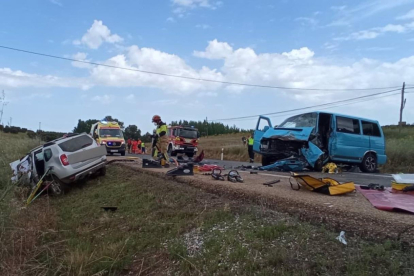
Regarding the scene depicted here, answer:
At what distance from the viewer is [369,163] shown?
12836 millimetres

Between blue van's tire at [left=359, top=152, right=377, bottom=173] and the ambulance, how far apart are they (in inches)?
663

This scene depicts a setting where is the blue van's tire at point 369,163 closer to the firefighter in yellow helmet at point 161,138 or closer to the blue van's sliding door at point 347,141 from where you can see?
the blue van's sliding door at point 347,141

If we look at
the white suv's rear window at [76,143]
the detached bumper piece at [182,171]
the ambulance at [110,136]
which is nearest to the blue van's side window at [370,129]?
the detached bumper piece at [182,171]

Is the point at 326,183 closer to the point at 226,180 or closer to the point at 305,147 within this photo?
the point at 226,180

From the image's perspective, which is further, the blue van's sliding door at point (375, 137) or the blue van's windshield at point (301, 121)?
the blue van's sliding door at point (375, 137)

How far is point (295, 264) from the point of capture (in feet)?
12.1

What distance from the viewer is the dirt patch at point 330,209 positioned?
412 centimetres

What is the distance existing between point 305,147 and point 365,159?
285cm

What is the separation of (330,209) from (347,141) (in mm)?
7487

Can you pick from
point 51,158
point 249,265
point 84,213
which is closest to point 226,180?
point 84,213

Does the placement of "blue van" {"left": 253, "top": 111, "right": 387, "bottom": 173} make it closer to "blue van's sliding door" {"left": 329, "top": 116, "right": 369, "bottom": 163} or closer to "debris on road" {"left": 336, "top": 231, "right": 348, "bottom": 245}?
"blue van's sliding door" {"left": 329, "top": 116, "right": 369, "bottom": 163}

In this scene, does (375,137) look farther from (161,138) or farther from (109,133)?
(109,133)

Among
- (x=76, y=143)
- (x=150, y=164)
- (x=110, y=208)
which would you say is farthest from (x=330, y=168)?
(x=76, y=143)

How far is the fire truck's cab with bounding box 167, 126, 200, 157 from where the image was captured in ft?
79.5
